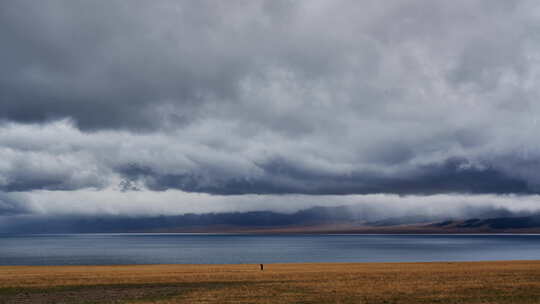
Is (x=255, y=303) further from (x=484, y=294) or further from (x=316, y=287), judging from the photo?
(x=484, y=294)

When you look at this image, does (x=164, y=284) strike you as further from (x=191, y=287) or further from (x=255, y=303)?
(x=255, y=303)

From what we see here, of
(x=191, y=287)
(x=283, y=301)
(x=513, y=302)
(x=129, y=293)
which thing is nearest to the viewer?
(x=513, y=302)

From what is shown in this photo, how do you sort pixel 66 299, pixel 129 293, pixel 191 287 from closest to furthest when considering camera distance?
1. pixel 66 299
2. pixel 129 293
3. pixel 191 287

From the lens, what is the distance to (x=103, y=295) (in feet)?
120

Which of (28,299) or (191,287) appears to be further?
(191,287)

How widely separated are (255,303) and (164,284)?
54.0 feet

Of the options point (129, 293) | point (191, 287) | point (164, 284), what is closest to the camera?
point (129, 293)

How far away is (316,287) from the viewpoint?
39594 millimetres

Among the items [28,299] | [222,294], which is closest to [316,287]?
[222,294]

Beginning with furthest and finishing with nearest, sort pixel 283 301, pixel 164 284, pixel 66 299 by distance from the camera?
pixel 164 284, pixel 66 299, pixel 283 301

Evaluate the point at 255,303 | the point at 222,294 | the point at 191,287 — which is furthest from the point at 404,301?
→ the point at 191,287

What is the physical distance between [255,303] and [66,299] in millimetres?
14783

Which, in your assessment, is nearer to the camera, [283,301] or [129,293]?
[283,301]

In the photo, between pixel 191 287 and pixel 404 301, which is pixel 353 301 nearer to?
pixel 404 301
